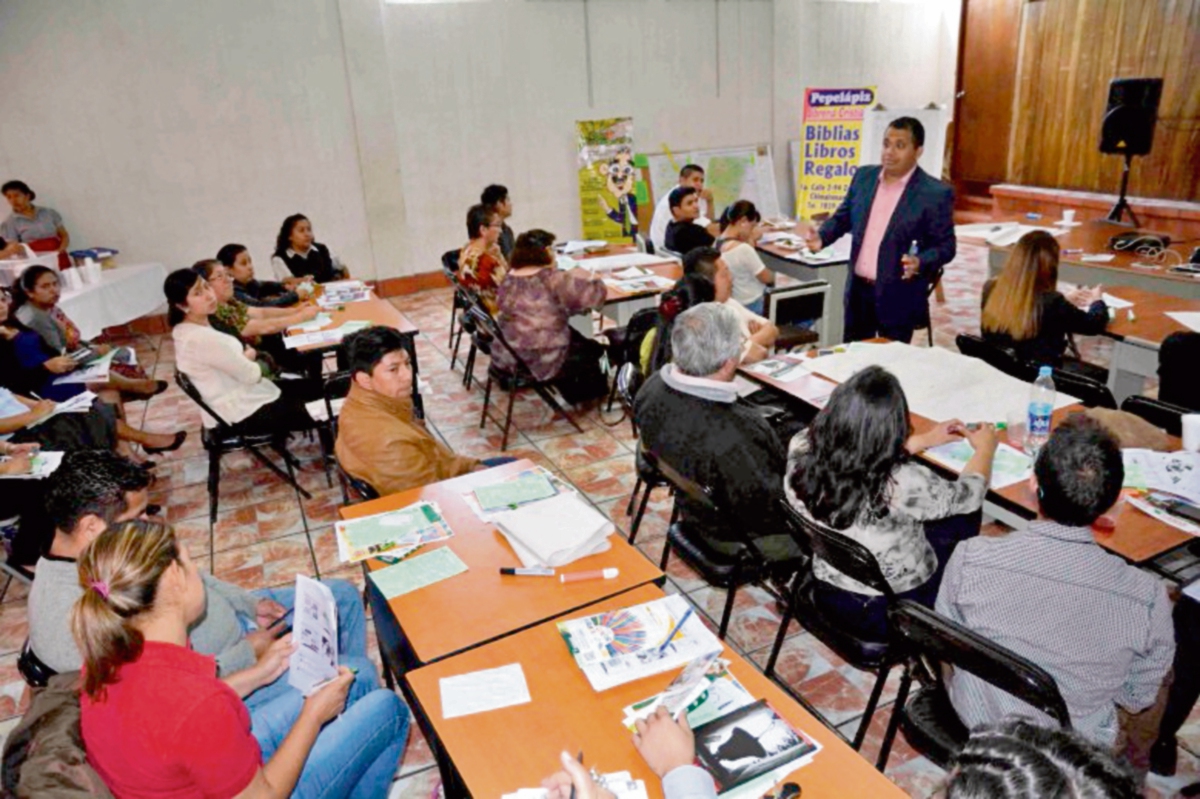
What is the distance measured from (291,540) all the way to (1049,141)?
32.7 feet

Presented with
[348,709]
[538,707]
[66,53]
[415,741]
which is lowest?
[415,741]

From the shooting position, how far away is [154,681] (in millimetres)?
1572

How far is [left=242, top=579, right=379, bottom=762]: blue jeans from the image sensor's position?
212 centimetres

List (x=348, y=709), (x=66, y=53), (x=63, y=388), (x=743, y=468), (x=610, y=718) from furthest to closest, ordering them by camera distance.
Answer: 1. (x=66, y=53)
2. (x=63, y=388)
3. (x=743, y=468)
4. (x=348, y=709)
5. (x=610, y=718)

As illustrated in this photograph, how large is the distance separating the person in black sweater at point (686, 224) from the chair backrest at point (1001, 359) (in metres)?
2.65

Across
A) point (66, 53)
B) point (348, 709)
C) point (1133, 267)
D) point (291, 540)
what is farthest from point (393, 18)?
point (348, 709)

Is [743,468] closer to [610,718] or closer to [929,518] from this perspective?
[929,518]

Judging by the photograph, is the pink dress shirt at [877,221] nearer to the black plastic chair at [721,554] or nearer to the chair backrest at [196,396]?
the black plastic chair at [721,554]

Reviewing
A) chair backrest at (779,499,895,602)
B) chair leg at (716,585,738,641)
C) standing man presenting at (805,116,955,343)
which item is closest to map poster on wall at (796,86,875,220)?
standing man presenting at (805,116,955,343)

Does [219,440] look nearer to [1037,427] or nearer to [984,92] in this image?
[1037,427]

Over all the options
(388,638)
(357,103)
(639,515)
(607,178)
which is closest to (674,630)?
(388,638)

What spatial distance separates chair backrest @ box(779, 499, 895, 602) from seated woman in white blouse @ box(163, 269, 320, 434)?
2.94m

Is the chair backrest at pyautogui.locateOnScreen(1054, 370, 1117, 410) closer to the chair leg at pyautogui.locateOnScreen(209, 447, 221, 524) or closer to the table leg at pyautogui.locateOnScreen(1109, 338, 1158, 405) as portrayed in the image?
the table leg at pyautogui.locateOnScreen(1109, 338, 1158, 405)

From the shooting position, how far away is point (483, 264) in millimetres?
5500
